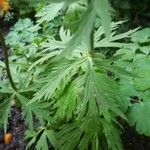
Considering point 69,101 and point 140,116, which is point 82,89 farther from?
point 140,116

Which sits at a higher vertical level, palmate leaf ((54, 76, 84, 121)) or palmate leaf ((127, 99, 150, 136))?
palmate leaf ((54, 76, 84, 121))

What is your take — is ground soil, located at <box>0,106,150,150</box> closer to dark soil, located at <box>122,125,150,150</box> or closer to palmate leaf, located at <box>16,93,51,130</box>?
dark soil, located at <box>122,125,150,150</box>

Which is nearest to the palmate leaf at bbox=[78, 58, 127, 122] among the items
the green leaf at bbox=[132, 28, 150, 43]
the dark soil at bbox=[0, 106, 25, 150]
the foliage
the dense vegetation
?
the dense vegetation

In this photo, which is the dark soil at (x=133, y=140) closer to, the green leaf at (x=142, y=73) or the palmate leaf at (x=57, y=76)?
the green leaf at (x=142, y=73)

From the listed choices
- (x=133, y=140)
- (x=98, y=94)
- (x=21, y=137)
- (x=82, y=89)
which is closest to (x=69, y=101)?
(x=82, y=89)

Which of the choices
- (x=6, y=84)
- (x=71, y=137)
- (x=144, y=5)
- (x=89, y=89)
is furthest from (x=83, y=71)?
(x=144, y=5)
